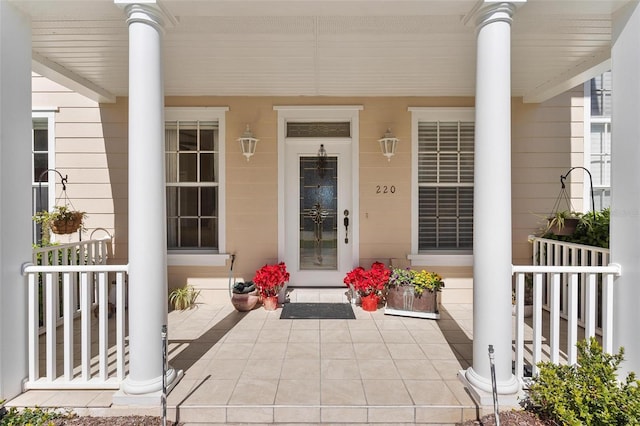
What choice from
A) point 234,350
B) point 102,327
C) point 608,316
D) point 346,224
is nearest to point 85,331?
point 102,327

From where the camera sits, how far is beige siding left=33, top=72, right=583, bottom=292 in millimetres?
4918

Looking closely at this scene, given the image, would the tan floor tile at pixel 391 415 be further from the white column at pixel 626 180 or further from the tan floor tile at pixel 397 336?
the white column at pixel 626 180

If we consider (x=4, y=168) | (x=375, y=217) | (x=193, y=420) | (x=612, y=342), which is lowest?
(x=193, y=420)

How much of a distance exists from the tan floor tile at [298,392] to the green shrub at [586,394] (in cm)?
141

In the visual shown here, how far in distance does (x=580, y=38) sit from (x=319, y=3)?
2411 millimetres

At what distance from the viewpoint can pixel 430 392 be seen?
258 centimetres

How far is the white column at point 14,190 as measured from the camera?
2521mm

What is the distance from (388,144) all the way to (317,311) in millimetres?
2274

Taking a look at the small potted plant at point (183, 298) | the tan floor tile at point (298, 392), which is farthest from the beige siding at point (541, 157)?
the small potted plant at point (183, 298)

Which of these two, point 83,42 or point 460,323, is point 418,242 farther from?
point 83,42

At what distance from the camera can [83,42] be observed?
11.1 feet

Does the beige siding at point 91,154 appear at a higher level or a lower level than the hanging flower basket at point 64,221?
higher

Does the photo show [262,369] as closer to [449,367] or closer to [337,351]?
[337,351]

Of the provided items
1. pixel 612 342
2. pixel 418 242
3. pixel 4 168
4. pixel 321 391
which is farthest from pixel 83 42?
pixel 612 342
